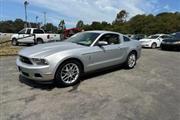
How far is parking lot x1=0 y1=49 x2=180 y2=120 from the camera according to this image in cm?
409

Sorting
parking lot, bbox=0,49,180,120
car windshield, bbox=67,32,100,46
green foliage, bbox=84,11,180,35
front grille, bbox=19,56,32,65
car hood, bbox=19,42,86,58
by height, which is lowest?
parking lot, bbox=0,49,180,120

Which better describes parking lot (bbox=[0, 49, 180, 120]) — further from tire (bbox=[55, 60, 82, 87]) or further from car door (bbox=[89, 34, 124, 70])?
car door (bbox=[89, 34, 124, 70])

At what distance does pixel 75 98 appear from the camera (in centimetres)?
489

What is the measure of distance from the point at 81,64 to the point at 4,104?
7.52 feet

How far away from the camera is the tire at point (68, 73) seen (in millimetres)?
5500

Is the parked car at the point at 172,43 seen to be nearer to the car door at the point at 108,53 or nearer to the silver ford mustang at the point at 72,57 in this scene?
the silver ford mustang at the point at 72,57

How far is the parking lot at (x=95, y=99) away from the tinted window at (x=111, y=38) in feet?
3.71

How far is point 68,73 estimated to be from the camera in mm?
5734

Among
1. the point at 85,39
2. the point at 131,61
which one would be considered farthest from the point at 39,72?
the point at 131,61

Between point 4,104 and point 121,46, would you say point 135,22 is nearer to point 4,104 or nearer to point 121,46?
point 121,46

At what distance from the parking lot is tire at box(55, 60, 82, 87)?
0.18 metres

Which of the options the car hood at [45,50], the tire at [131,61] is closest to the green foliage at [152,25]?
the tire at [131,61]

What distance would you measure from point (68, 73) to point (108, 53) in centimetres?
171

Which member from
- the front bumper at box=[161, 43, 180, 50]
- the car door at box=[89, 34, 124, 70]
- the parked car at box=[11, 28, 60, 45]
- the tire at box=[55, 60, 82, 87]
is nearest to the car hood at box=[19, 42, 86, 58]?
the tire at box=[55, 60, 82, 87]
